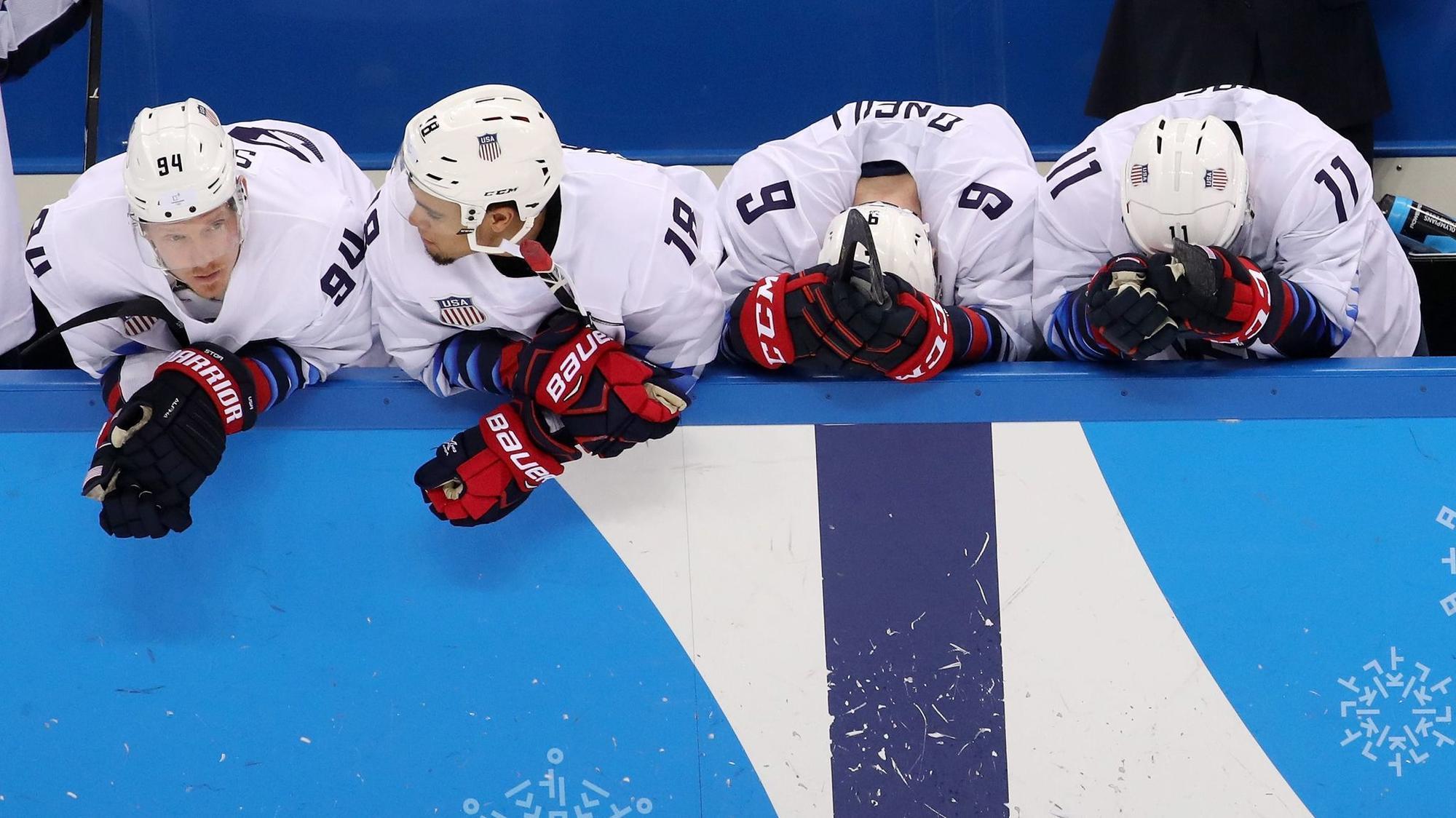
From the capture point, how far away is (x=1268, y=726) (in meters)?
2.36

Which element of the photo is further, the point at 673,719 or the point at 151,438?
the point at 673,719

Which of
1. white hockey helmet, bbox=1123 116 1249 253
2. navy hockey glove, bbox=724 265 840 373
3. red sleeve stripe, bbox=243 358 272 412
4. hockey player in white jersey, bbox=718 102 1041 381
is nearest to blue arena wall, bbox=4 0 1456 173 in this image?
hockey player in white jersey, bbox=718 102 1041 381

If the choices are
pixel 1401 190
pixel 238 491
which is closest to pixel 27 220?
pixel 238 491

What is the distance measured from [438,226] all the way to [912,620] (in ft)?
3.61

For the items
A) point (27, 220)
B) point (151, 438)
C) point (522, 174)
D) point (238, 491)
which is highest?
point (522, 174)

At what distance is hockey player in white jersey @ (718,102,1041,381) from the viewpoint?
2.24 m

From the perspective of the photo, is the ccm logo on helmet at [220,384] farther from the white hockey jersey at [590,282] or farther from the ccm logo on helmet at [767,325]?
the ccm logo on helmet at [767,325]

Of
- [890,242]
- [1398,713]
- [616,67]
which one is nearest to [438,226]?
[890,242]

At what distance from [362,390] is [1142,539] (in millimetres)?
1441

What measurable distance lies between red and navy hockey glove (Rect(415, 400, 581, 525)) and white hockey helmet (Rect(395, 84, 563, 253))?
1.15 ft

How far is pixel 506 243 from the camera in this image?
7.04 feet

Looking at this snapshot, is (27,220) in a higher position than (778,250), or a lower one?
lower

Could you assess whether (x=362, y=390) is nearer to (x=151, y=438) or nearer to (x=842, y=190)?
(x=151, y=438)

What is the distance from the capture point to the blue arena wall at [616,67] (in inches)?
182
